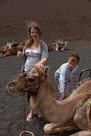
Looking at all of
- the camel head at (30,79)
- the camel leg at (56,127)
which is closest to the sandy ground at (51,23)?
the camel leg at (56,127)

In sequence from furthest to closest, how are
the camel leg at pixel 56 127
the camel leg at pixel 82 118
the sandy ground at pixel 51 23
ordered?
the sandy ground at pixel 51 23 < the camel leg at pixel 56 127 < the camel leg at pixel 82 118

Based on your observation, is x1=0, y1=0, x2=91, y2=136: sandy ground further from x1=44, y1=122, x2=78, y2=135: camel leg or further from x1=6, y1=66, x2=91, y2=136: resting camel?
x1=6, y1=66, x2=91, y2=136: resting camel

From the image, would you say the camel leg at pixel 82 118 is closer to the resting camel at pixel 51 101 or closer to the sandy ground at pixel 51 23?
the resting camel at pixel 51 101

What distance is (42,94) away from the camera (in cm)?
190

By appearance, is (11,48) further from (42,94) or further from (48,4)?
(48,4)

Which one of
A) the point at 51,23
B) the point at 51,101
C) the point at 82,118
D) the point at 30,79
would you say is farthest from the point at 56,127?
the point at 51,23

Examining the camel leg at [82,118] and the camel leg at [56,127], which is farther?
the camel leg at [56,127]

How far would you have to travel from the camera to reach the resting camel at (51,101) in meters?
1.79

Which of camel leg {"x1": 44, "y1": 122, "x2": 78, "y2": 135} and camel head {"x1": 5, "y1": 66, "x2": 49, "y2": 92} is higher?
camel head {"x1": 5, "y1": 66, "x2": 49, "y2": 92}

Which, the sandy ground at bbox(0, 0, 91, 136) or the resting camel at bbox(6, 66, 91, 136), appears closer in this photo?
the resting camel at bbox(6, 66, 91, 136)

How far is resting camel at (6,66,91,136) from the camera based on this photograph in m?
1.79

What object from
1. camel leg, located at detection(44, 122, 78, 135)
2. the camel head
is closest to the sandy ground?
camel leg, located at detection(44, 122, 78, 135)

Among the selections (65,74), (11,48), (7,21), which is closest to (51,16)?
(7,21)

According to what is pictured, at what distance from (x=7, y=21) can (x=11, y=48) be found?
17.2 meters
